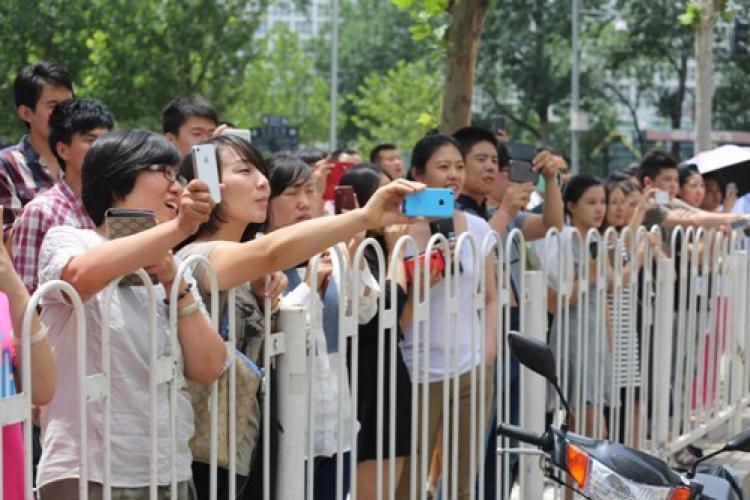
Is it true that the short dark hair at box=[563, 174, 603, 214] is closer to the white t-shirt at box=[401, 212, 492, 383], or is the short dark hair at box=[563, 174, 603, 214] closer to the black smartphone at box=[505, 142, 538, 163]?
the black smartphone at box=[505, 142, 538, 163]

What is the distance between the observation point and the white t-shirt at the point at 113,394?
3.11 metres

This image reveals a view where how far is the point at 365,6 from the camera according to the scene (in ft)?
237

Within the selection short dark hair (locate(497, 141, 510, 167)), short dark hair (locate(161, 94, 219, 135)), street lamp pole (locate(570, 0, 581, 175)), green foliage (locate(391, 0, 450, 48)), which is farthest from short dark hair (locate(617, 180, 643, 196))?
street lamp pole (locate(570, 0, 581, 175))

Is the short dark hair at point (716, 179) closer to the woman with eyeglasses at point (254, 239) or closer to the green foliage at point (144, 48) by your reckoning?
the woman with eyeglasses at point (254, 239)

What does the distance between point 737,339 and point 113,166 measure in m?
5.34

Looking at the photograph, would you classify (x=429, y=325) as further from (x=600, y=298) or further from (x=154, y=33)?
(x=154, y=33)

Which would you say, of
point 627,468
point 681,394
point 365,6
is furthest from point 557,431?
point 365,6

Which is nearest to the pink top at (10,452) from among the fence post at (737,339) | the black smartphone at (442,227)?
the black smartphone at (442,227)

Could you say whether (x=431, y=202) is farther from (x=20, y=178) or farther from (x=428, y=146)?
(x=20, y=178)

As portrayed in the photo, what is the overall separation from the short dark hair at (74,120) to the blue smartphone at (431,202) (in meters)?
1.93

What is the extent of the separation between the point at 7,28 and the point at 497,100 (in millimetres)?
25129

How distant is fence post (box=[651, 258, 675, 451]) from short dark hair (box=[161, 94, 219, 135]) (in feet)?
A: 7.79

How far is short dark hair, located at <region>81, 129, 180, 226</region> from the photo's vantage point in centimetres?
356

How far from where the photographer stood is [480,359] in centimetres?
493
